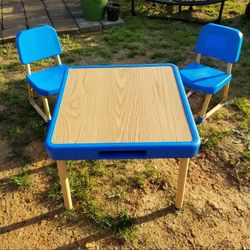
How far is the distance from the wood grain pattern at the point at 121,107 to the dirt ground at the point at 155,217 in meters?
0.88

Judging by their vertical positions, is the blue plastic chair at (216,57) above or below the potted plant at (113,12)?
above

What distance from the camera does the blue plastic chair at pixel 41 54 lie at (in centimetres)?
314

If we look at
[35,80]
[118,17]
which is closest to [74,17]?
[118,17]

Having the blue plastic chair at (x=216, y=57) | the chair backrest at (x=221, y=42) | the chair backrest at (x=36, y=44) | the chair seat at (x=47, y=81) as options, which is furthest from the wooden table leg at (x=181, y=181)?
the chair backrest at (x=36, y=44)

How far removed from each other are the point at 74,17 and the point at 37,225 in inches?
178

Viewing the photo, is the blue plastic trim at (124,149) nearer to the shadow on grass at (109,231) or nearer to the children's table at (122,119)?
the children's table at (122,119)

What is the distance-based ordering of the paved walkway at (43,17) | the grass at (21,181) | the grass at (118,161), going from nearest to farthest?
the grass at (118,161) < the grass at (21,181) < the paved walkway at (43,17)

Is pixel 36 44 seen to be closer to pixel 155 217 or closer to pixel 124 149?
pixel 124 149

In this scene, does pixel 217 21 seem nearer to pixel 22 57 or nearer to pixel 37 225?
pixel 22 57

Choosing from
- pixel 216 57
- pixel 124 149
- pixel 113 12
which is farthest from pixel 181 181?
pixel 113 12

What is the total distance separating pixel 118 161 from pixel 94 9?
3660mm

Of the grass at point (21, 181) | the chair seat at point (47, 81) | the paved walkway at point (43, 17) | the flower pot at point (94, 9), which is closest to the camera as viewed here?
the grass at point (21, 181)

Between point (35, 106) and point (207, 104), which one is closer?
point (207, 104)

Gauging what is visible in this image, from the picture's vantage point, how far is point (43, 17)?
595 centimetres
